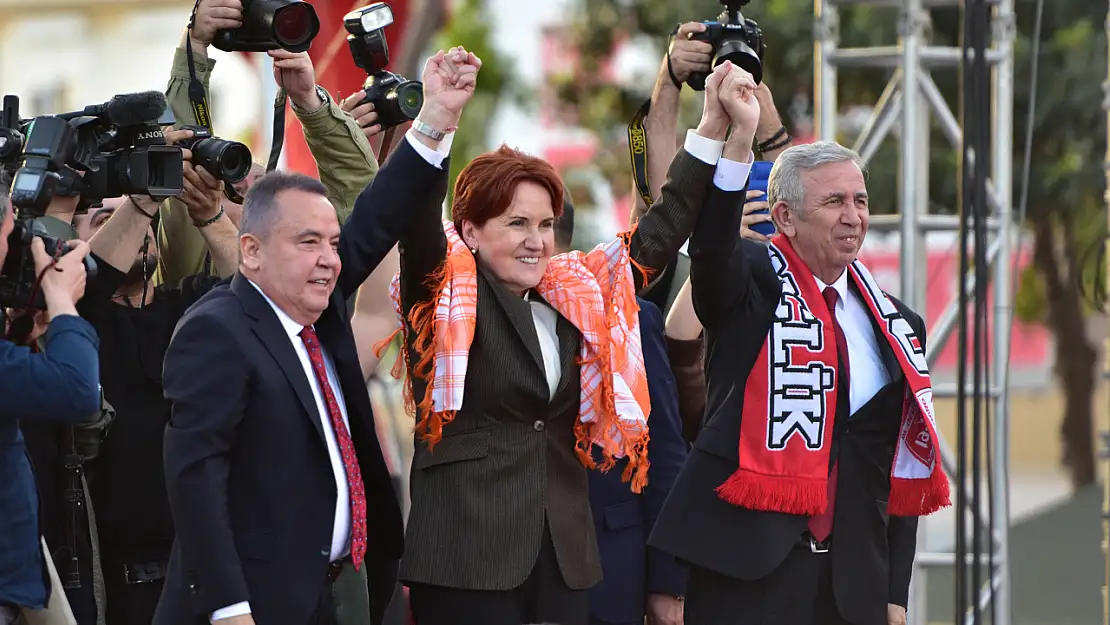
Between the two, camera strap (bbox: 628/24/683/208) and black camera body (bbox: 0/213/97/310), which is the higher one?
Answer: camera strap (bbox: 628/24/683/208)

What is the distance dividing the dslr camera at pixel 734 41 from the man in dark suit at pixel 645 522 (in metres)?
0.51

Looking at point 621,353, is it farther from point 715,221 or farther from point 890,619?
point 890,619

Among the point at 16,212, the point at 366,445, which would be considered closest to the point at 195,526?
the point at 366,445

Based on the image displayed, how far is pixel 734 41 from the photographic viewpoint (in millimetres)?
3736

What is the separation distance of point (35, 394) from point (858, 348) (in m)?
1.89

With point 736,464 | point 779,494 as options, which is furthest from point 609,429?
point 779,494

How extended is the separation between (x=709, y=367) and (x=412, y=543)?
84 centimetres

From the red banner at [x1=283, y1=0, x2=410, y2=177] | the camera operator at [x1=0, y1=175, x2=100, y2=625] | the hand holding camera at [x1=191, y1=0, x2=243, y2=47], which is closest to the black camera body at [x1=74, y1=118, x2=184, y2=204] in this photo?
the camera operator at [x1=0, y1=175, x2=100, y2=625]

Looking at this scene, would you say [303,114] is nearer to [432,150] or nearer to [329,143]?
[329,143]

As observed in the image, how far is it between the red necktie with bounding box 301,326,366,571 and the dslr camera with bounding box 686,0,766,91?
114 cm

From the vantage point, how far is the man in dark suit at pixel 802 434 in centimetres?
366

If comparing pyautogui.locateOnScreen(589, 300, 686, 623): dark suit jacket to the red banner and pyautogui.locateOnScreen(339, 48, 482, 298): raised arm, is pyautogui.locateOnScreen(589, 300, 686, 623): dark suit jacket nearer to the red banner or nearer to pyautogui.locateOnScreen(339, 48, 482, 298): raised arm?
pyautogui.locateOnScreen(339, 48, 482, 298): raised arm

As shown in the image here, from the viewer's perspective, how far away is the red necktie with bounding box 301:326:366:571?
132 inches

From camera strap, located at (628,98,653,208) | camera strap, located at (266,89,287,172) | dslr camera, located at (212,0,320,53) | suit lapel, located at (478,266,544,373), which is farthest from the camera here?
camera strap, located at (628,98,653,208)
